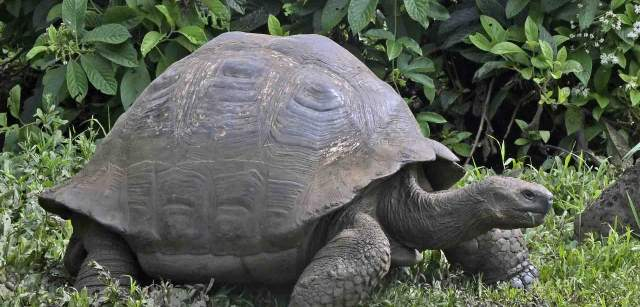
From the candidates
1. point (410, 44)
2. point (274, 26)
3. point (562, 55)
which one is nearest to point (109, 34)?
point (274, 26)

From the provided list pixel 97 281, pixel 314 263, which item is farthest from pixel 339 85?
pixel 97 281

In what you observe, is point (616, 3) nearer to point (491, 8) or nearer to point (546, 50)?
point (546, 50)

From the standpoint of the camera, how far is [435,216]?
13.3ft

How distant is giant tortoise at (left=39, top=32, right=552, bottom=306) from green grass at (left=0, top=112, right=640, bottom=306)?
15cm

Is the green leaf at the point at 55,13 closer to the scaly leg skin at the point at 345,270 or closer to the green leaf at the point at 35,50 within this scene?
the green leaf at the point at 35,50

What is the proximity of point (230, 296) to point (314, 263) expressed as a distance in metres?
0.45

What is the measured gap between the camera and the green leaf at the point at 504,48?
5902 millimetres

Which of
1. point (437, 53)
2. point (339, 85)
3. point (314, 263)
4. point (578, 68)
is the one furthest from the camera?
point (437, 53)

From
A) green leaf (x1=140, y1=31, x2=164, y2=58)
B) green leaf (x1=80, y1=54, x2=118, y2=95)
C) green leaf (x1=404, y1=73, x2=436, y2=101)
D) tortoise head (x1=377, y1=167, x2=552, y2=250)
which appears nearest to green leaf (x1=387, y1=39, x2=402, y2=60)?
green leaf (x1=404, y1=73, x2=436, y2=101)

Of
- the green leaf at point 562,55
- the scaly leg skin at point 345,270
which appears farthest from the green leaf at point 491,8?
the scaly leg skin at point 345,270

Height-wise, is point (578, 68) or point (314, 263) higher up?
point (314, 263)

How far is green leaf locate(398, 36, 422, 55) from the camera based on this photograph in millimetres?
5922

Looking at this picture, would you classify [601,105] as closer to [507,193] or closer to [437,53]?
[437,53]

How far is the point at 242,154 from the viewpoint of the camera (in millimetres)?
3889
